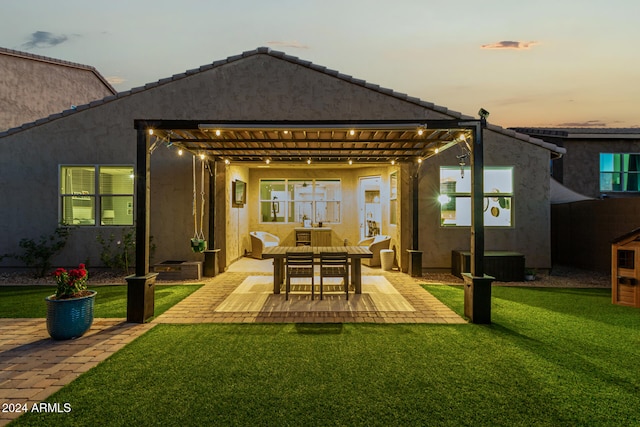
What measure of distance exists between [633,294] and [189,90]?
1022 centimetres

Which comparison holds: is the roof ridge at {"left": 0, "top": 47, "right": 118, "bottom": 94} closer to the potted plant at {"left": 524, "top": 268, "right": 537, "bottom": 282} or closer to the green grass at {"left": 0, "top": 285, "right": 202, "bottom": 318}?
the green grass at {"left": 0, "top": 285, "right": 202, "bottom": 318}

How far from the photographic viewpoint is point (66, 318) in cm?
425

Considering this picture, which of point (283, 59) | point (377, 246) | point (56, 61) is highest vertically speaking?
point (56, 61)

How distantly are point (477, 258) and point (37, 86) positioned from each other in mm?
16587

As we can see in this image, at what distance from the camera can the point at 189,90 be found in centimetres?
869

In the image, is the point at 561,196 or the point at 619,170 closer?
the point at 561,196

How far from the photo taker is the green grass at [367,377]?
103 inches

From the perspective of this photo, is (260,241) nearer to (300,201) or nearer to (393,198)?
(300,201)

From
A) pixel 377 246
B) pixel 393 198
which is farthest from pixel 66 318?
pixel 393 198

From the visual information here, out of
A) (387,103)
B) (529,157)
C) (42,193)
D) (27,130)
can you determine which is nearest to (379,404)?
(387,103)

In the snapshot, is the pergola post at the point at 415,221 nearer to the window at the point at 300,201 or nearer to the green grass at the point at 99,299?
the window at the point at 300,201

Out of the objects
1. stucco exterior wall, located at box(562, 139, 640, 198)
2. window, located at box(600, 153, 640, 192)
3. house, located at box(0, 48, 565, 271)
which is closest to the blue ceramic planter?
house, located at box(0, 48, 565, 271)

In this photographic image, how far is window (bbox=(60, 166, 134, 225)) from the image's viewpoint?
8844 mm

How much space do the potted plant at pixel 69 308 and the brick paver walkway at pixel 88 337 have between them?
123 millimetres
